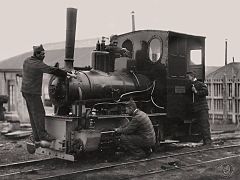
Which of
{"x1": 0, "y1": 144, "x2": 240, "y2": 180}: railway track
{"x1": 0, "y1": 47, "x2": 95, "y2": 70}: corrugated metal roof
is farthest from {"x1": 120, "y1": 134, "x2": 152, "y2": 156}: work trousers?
{"x1": 0, "y1": 47, "x2": 95, "y2": 70}: corrugated metal roof

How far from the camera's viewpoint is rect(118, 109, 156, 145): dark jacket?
8.26 meters

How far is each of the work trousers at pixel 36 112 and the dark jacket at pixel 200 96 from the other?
169 inches

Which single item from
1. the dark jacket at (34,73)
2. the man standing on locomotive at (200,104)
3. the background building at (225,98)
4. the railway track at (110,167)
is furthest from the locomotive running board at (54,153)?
the background building at (225,98)

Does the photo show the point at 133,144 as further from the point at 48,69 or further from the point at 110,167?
the point at 48,69

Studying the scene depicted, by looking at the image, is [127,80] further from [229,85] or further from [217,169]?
[229,85]

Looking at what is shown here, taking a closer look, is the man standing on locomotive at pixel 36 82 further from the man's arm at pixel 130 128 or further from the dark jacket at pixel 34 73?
the man's arm at pixel 130 128

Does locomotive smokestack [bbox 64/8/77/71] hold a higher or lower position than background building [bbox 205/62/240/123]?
higher

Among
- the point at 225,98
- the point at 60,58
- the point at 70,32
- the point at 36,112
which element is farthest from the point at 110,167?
the point at 60,58

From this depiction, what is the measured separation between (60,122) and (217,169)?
3249 mm

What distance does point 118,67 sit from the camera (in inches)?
392

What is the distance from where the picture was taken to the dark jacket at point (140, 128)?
826cm

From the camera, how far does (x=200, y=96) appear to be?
10.4 metres

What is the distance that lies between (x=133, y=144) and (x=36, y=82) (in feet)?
8.00

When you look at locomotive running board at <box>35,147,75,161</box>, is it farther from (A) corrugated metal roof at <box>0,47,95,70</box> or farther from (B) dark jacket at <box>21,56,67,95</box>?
(A) corrugated metal roof at <box>0,47,95,70</box>
